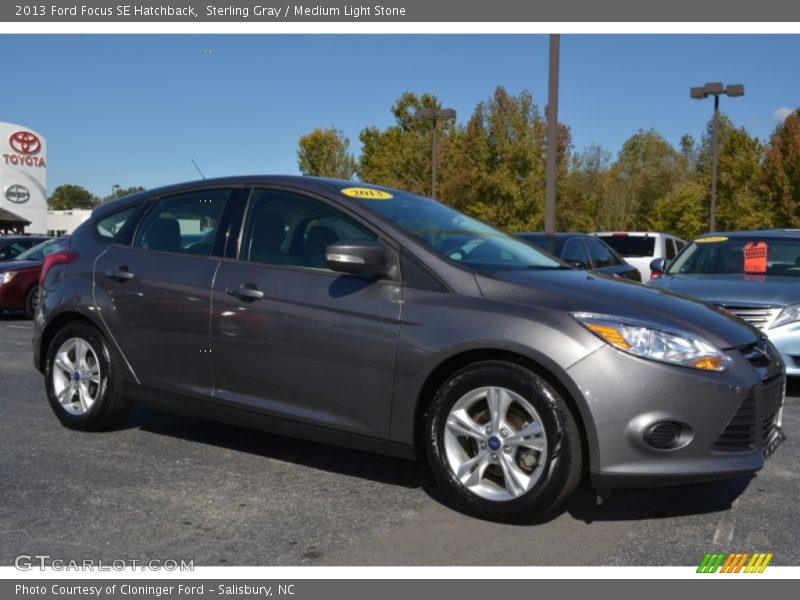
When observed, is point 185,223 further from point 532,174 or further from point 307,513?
point 532,174

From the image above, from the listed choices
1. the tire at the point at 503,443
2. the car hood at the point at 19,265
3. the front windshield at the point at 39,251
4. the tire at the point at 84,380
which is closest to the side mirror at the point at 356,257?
the tire at the point at 503,443

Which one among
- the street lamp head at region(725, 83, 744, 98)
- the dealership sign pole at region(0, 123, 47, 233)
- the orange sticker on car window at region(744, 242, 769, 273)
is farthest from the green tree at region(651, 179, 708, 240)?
the dealership sign pole at region(0, 123, 47, 233)

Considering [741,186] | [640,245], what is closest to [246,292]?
[640,245]

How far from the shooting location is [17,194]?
186 feet

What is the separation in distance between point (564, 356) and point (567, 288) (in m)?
0.48

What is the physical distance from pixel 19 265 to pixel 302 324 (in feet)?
38.7

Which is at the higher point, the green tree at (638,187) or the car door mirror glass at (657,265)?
the green tree at (638,187)

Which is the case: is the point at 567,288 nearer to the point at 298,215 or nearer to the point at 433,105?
the point at 298,215

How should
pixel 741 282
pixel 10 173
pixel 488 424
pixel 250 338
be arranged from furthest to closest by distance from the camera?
1. pixel 10 173
2. pixel 741 282
3. pixel 250 338
4. pixel 488 424

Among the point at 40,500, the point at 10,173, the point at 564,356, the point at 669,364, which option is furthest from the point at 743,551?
the point at 10,173

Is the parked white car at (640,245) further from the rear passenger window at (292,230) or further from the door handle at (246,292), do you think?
the door handle at (246,292)

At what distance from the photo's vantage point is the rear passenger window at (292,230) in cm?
454

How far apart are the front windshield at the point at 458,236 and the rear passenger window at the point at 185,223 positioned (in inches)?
38.2

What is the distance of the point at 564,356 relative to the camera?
3.69 m
